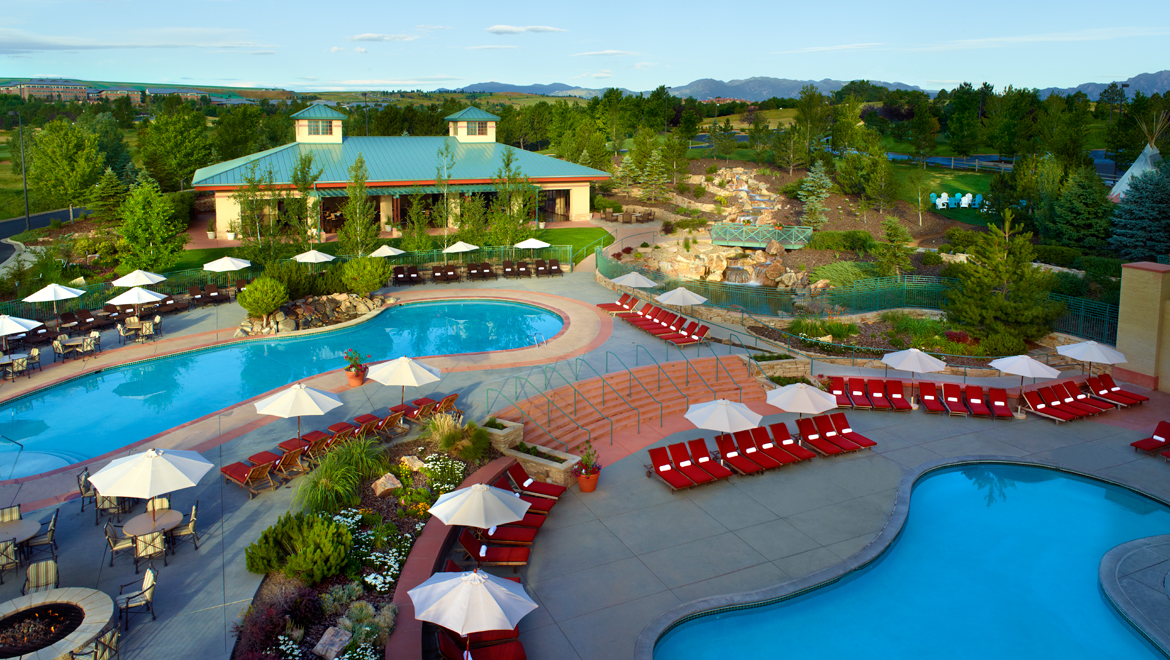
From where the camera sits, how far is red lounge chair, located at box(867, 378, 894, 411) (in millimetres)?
20594

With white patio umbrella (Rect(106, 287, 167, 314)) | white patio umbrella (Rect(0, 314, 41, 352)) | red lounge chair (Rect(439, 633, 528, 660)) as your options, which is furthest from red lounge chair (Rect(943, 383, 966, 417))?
white patio umbrella (Rect(0, 314, 41, 352))

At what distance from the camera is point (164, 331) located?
2648 cm

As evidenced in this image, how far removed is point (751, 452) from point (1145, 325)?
13.6 meters

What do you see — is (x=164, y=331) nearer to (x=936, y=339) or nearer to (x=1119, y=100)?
(x=936, y=339)

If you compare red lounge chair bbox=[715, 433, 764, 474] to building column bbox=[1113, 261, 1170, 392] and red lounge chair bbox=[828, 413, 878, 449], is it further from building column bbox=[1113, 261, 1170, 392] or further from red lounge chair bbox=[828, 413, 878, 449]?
building column bbox=[1113, 261, 1170, 392]

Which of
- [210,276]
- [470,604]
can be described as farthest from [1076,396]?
[210,276]

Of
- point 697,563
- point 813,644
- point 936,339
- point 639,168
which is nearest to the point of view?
point 813,644

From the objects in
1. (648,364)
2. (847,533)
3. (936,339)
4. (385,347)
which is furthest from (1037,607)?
(385,347)

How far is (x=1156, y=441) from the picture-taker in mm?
17969

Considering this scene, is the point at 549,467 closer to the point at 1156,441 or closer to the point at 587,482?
the point at 587,482

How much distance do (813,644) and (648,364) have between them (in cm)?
1183

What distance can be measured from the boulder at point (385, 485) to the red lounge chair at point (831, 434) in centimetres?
1028

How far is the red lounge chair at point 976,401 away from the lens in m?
20.4

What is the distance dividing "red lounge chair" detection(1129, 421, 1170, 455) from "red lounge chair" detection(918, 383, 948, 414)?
4.39 meters
